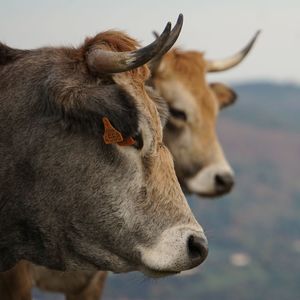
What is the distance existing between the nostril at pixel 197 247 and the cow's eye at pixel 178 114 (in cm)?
595

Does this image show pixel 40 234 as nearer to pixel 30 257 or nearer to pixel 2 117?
pixel 30 257

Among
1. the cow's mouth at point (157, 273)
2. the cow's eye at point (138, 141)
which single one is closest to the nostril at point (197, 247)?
the cow's mouth at point (157, 273)

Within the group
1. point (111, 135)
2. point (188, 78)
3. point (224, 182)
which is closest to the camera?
point (111, 135)

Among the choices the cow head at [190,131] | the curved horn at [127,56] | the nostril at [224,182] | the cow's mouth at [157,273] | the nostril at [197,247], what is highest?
the curved horn at [127,56]

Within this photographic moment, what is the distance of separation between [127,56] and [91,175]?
87cm

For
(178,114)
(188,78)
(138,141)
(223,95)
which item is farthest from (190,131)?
(138,141)

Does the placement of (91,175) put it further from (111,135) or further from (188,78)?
(188,78)

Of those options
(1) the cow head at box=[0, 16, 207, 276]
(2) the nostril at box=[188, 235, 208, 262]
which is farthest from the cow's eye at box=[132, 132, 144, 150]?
(2) the nostril at box=[188, 235, 208, 262]

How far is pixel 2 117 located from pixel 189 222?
1.54 m

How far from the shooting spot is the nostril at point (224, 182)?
13.1 m

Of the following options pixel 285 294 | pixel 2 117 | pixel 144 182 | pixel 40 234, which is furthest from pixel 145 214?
pixel 285 294

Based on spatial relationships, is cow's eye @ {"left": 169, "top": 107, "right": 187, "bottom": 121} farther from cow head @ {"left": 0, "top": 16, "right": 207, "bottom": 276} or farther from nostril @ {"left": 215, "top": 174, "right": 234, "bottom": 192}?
cow head @ {"left": 0, "top": 16, "right": 207, "bottom": 276}

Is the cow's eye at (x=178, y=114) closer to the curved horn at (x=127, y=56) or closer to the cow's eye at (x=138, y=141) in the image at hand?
the curved horn at (x=127, y=56)

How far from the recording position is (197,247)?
738 cm
